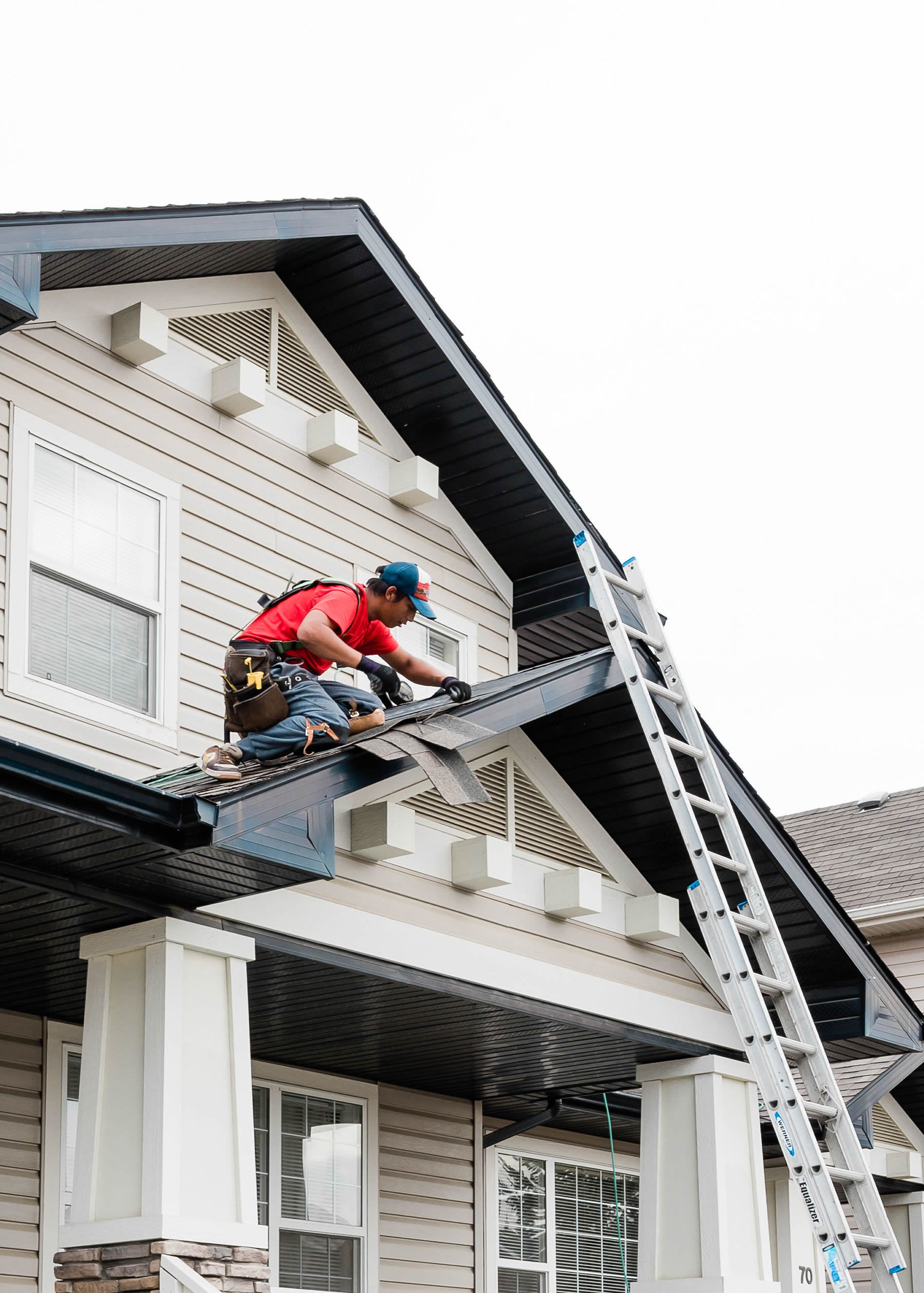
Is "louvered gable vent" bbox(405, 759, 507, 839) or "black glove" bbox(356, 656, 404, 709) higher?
"black glove" bbox(356, 656, 404, 709)

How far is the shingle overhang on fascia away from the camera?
29.3ft

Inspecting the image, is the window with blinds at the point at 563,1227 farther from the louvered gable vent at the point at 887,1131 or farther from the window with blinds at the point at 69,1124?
the window with blinds at the point at 69,1124

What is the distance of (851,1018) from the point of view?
33.0 feet

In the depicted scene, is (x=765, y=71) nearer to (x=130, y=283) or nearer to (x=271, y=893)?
(x=130, y=283)

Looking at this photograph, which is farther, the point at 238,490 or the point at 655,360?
the point at 655,360

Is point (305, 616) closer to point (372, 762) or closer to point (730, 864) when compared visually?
point (372, 762)

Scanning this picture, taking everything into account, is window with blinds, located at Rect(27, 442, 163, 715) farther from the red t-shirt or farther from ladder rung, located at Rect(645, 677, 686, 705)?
ladder rung, located at Rect(645, 677, 686, 705)

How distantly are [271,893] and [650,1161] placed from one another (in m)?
3.32

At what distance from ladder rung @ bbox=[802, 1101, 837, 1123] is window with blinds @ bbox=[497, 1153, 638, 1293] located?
152 inches

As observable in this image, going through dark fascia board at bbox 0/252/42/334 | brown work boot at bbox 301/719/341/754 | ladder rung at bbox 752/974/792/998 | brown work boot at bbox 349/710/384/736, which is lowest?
ladder rung at bbox 752/974/792/998

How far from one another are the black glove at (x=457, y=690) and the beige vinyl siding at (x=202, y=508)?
156 cm

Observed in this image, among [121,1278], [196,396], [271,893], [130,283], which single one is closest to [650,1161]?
[271,893]

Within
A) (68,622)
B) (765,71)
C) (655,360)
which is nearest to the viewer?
(68,622)

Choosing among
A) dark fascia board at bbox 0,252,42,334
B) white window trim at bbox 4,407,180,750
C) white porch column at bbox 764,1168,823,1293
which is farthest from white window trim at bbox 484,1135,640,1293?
dark fascia board at bbox 0,252,42,334
